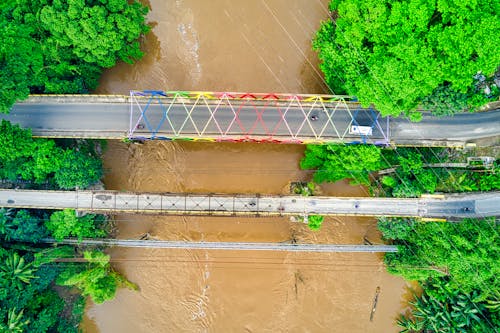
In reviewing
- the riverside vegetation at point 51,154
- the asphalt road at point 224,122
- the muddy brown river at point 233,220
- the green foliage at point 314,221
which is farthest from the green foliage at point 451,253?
the riverside vegetation at point 51,154

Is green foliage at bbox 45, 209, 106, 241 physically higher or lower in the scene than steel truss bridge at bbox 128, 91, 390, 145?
lower

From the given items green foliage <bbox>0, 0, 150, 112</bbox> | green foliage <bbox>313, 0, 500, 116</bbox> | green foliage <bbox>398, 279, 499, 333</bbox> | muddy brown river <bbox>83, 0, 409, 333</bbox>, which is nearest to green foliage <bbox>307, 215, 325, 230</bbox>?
muddy brown river <bbox>83, 0, 409, 333</bbox>

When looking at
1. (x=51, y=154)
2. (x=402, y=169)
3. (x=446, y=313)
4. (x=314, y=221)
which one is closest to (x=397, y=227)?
(x=402, y=169)

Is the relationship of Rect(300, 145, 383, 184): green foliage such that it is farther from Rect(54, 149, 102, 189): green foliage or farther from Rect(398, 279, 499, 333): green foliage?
Rect(54, 149, 102, 189): green foliage

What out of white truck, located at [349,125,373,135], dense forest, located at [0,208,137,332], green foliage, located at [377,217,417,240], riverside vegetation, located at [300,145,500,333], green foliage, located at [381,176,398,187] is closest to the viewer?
riverside vegetation, located at [300,145,500,333]

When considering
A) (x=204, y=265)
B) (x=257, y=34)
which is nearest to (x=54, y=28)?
(x=257, y=34)

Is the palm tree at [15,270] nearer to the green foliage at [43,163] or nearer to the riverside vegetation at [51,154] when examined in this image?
the riverside vegetation at [51,154]

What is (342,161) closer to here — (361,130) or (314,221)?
(361,130)
